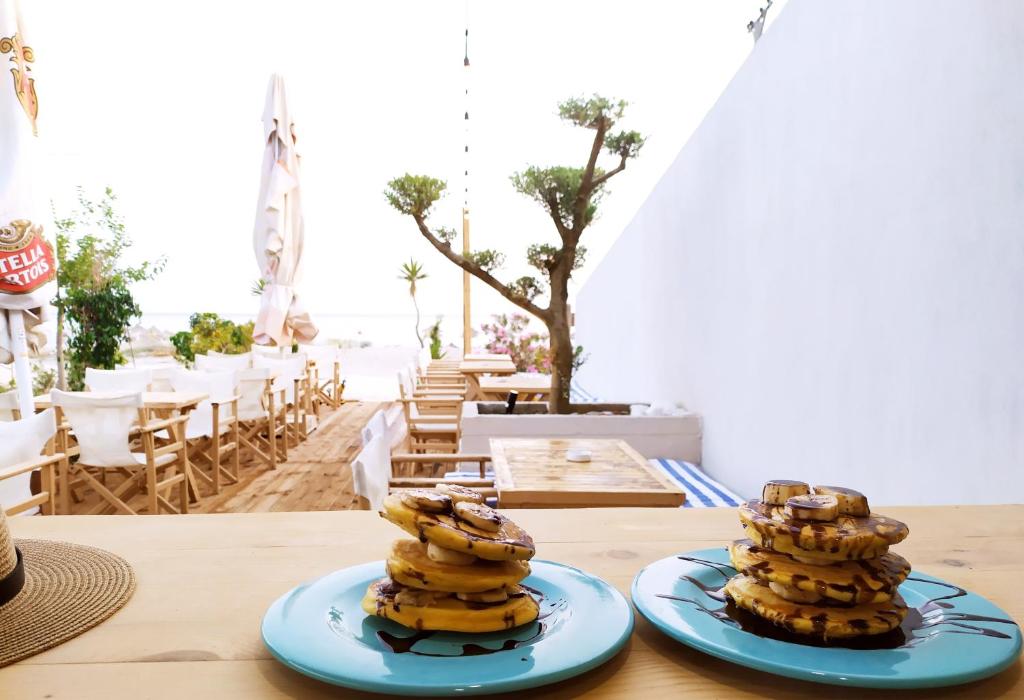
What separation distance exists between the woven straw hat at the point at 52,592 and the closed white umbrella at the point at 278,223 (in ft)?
15.9

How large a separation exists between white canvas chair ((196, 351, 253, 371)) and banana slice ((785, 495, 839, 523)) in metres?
6.04

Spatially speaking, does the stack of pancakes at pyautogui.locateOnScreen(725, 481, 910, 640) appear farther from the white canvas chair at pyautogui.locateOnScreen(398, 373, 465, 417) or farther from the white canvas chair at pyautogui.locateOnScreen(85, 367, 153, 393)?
the white canvas chair at pyautogui.locateOnScreen(85, 367, 153, 393)

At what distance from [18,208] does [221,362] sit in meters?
3.36

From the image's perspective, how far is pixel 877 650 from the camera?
54 centimetres

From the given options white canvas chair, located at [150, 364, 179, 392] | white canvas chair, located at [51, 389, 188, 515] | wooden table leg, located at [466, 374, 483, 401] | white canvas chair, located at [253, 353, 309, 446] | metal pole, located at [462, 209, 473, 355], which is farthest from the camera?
metal pole, located at [462, 209, 473, 355]

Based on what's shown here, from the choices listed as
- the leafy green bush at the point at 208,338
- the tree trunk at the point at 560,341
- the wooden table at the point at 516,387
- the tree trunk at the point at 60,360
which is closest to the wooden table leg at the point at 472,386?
the wooden table at the point at 516,387

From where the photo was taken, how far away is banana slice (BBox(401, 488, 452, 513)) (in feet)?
1.85

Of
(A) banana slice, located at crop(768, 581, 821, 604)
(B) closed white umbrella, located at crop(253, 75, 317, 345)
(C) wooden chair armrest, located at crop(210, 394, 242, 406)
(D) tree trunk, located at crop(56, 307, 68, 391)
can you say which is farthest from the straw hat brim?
(D) tree trunk, located at crop(56, 307, 68, 391)

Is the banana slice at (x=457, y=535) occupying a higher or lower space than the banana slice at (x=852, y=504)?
lower

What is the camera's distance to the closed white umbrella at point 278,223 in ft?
17.5

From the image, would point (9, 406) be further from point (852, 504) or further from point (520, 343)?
point (520, 343)

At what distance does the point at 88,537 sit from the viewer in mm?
959

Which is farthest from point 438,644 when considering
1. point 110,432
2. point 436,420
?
point 436,420

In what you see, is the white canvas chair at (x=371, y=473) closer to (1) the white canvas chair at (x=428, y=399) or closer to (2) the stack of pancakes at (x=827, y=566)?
(2) the stack of pancakes at (x=827, y=566)
